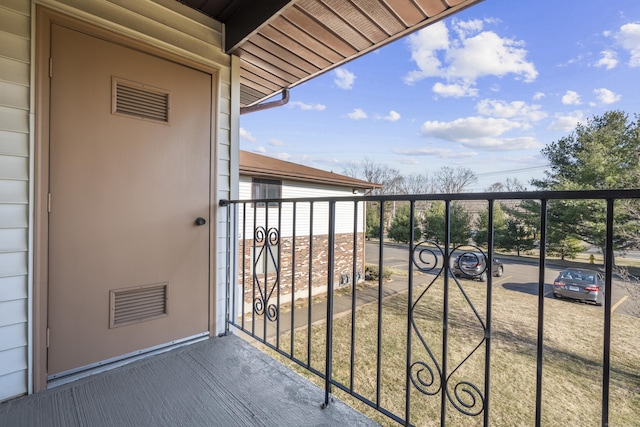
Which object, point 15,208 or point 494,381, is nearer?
point 15,208

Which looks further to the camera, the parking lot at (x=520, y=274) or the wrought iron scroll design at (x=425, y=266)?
the parking lot at (x=520, y=274)

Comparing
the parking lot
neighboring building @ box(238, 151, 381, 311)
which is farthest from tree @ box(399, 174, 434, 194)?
neighboring building @ box(238, 151, 381, 311)

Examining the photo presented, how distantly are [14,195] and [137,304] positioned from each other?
792 millimetres

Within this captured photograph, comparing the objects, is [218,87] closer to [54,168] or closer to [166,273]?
[54,168]

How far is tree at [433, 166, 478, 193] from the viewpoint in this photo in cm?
2098

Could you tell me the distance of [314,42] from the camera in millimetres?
2047

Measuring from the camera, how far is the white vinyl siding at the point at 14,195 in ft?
4.18

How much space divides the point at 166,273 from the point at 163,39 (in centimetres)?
146

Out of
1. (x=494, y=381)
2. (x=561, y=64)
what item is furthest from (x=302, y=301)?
(x=561, y=64)

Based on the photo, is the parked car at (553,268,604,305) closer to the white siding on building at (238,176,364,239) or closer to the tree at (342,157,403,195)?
the white siding on building at (238,176,364,239)

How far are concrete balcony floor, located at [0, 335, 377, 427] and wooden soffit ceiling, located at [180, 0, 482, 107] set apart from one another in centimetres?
205

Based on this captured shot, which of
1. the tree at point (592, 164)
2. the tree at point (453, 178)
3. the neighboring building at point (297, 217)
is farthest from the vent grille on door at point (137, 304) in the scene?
the tree at point (453, 178)

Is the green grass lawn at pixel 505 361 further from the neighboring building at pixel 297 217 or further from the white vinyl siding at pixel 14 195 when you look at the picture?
the white vinyl siding at pixel 14 195

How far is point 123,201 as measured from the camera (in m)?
1.60
